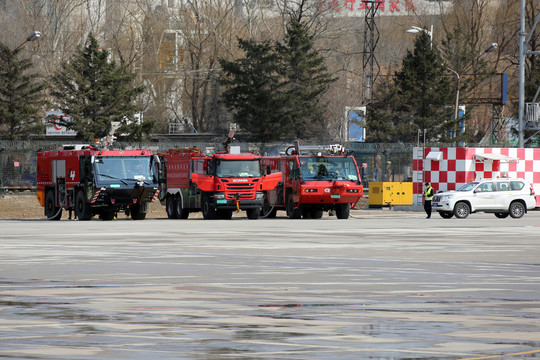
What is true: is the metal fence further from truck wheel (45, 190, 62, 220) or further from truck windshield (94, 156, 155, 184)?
truck windshield (94, 156, 155, 184)

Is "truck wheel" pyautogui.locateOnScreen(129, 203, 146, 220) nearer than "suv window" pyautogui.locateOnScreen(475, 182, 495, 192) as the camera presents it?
Yes

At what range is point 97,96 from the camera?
65.5m

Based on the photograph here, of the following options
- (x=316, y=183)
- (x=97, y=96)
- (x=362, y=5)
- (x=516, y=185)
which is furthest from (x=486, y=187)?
(x=362, y=5)

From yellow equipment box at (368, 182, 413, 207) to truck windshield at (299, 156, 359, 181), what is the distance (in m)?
8.59

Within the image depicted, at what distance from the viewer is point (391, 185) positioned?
48.3 m

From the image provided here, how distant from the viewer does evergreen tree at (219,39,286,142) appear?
68.0 meters

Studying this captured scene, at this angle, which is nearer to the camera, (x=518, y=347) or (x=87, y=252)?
(x=518, y=347)

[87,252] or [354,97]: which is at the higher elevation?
[354,97]

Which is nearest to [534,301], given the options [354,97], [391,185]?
[391,185]

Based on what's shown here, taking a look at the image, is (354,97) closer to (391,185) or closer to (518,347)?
(391,185)

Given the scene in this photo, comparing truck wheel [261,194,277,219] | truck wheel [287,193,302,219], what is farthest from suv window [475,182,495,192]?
truck wheel [261,194,277,219]

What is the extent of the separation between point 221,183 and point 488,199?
9.40m

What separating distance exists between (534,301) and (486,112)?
7860cm

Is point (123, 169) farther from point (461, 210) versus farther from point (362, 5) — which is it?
point (362, 5)
